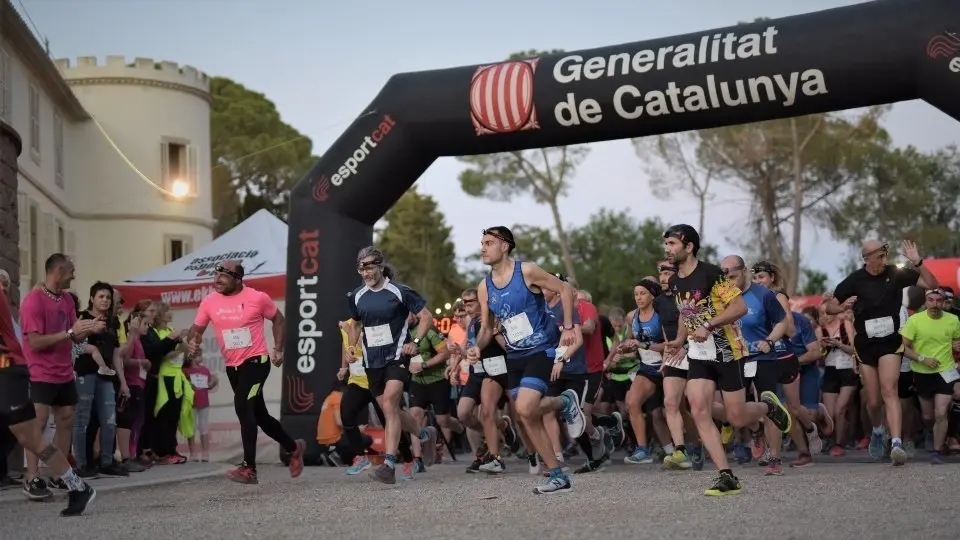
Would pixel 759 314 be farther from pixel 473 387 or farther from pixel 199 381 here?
pixel 199 381

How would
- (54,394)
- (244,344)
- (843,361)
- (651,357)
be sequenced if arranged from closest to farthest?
(54,394) → (244,344) → (651,357) → (843,361)

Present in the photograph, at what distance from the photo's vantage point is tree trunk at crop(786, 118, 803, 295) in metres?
41.5

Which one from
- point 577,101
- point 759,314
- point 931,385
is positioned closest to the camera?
point 759,314

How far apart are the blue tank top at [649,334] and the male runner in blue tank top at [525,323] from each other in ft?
12.5

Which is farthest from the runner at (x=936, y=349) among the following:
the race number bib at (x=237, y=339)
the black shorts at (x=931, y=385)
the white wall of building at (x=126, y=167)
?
the white wall of building at (x=126, y=167)

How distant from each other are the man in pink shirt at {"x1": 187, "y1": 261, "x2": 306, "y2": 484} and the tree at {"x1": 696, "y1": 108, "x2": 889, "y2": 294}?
31.5m

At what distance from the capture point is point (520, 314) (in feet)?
33.1

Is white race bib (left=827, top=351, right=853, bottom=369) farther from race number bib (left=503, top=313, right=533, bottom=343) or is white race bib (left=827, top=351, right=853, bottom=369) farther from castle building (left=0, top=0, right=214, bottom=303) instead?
castle building (left=0, top=0, right=214, bottom=303)

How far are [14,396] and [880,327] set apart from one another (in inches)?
294

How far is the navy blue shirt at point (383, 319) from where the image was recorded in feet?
39.6

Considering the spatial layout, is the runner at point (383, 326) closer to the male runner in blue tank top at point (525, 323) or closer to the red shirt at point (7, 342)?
the male runner in blue tank top at point (525, 323)

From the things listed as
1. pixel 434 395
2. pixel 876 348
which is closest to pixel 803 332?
pixel 876 348

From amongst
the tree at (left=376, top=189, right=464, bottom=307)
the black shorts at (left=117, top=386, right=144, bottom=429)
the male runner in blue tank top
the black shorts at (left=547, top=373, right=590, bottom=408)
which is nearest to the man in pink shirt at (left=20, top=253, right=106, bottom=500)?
the male runner in blue tank top

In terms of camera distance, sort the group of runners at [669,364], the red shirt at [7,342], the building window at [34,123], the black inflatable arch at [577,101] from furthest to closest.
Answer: the building window at [34,123]
the black inflatable arch at [577,101]
the group of runners at [669,364]
the red shirt at [7,342]
